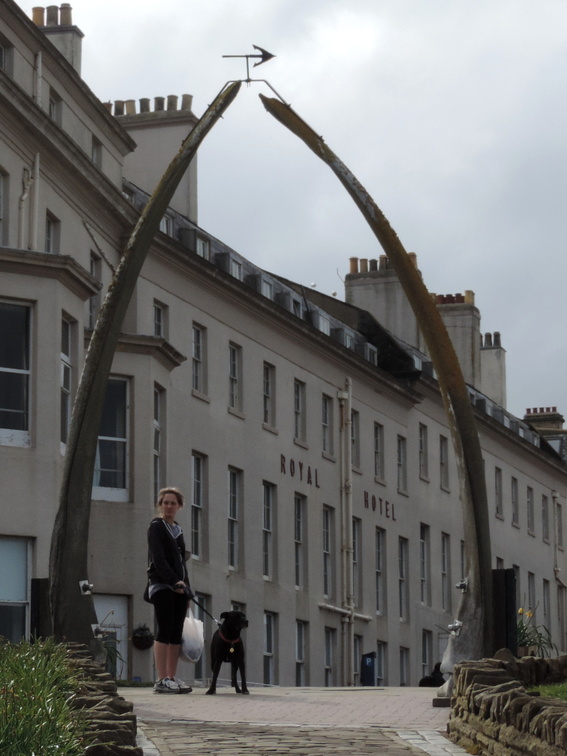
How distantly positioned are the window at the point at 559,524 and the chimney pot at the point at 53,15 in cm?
3728

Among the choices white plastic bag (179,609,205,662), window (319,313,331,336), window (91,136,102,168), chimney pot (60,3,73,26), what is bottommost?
white plastic bag (179,609,205,662)

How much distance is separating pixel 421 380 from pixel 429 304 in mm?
35455

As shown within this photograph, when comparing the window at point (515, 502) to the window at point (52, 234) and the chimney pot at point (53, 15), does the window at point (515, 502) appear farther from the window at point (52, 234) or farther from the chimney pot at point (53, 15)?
the window at point (52, 234)

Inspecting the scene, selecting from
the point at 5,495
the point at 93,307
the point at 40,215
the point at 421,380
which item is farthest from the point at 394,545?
the point at 5,495

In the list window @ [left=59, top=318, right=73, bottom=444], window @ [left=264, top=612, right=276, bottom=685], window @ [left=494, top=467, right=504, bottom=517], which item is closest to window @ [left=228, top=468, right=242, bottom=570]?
window @ [left=264, top=612, right=276, bottom=685]

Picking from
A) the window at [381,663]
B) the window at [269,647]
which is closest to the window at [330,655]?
the window at [269,647]

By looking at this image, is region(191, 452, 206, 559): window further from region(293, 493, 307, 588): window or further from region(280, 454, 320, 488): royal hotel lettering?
region(293, 493, 307, 588): window

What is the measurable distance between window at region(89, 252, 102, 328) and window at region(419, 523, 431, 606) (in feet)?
66.4

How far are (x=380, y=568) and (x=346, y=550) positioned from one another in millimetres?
3679

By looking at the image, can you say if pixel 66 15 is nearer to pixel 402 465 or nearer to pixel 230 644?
pixel 402 465

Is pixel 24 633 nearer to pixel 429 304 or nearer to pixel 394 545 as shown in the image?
pixel 429 304

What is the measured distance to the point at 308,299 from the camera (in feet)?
180

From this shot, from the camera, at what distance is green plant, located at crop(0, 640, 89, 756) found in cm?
877

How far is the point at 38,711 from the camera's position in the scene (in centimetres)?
944
